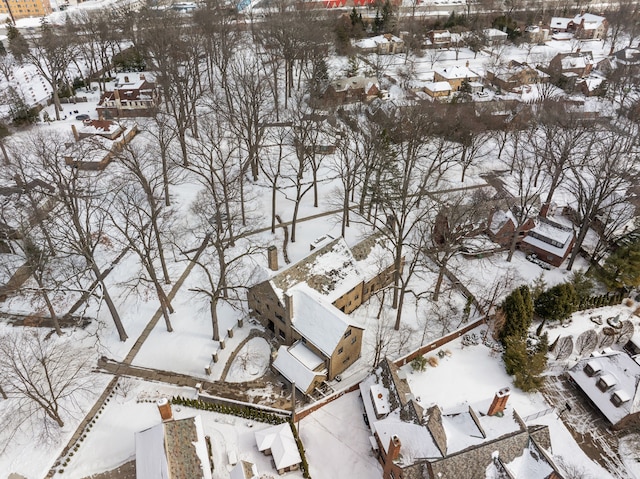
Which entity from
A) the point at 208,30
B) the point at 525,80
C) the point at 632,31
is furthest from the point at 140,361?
the point at 632,31

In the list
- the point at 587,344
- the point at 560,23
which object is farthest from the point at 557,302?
the point at 560,23

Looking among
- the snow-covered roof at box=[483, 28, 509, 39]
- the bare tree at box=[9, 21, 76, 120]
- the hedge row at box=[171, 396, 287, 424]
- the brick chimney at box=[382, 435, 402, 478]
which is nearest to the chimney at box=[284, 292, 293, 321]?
the hedge row at box=[171, 396, 287, 424]

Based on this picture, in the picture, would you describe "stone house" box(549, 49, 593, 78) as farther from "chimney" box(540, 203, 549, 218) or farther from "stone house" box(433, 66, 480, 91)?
"chimney" box(540, 203, 549, 218)

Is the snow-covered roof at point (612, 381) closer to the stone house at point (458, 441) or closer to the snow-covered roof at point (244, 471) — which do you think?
the stone house at point (458, 441)

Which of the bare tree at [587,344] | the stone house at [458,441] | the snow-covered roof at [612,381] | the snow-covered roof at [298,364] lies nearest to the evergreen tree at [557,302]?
the bare tree at [587,344]

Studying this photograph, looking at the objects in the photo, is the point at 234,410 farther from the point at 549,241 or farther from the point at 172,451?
the point at 549,241

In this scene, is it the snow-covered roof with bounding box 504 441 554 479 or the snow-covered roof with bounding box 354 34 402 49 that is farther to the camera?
the snow-covered roof with bounding box 354 34 402 49

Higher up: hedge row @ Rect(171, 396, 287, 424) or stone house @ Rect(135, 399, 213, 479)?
stone house @ Rect(135, 399, 213, 479)
